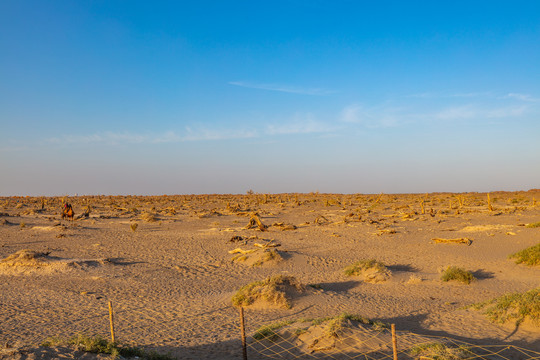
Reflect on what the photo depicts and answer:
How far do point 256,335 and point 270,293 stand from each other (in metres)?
3.00

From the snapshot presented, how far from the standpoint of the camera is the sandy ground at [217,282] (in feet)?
31.4

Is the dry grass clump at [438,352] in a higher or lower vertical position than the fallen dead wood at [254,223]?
lower

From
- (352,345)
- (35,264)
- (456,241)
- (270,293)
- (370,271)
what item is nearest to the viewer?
(352,345)

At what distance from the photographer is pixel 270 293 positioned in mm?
11617

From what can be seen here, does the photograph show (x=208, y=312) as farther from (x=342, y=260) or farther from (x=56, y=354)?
(x=342, y=260)

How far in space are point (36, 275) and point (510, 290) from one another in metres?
15.8

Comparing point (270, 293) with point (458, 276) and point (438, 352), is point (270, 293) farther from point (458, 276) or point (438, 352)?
point (458, 276)

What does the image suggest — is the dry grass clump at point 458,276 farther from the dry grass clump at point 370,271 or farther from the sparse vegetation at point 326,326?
the sparse vegetation at point 326,326

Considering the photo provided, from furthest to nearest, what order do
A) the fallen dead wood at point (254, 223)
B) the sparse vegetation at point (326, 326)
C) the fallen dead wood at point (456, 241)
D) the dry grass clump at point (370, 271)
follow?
the fallen dead wood at point (254, 223), the fallen dead wood at point (456, 241), the dry grass clump at point (370, 271), the sparse vegetation at point (326, 326)

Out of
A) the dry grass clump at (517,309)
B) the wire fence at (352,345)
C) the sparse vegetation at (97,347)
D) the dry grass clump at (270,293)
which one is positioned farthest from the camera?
the dry grass clump at (270,293)

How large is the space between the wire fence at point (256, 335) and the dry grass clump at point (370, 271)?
5.19 m

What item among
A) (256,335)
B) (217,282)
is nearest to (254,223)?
(217,282)

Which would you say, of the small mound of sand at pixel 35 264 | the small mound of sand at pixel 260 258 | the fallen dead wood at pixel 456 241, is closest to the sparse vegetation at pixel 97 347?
the small mound of sand at pixel 35 264

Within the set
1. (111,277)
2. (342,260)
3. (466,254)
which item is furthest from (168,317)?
(466,254)
